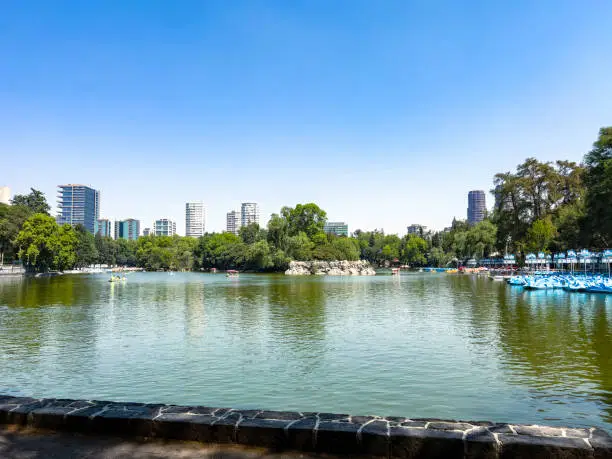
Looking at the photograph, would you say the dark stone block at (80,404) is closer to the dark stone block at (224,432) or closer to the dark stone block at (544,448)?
the dark stone block at (224,432)

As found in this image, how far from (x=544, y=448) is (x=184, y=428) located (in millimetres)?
4102

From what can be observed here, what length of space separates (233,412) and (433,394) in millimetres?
7300

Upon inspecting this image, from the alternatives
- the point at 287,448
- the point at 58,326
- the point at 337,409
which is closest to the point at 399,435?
the point at 287,448

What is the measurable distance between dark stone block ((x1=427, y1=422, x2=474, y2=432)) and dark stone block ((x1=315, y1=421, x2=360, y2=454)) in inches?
38.1

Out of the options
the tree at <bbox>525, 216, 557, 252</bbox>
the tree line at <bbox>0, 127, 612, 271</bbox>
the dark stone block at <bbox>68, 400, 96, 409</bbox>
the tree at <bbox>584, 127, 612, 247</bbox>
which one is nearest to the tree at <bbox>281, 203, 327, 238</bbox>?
the tree line at <bbox>0, 127, 612, 271</bbox>

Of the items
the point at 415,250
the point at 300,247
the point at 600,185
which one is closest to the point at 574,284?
the point at 600,185

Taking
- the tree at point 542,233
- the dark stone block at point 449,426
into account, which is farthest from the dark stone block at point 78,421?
the tree at point 542,233

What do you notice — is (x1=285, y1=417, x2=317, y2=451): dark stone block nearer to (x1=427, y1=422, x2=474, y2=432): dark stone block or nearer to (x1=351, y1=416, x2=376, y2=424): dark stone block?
(x1=351, y1=416, x2=376, y2=424): dark stone block

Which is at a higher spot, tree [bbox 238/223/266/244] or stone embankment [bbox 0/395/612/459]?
tree [bbox 238/223/266/244]

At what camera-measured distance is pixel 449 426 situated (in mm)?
5828

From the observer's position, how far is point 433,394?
12.1 m

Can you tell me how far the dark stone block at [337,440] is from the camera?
548cm

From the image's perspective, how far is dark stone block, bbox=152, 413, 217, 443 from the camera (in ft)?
19.1

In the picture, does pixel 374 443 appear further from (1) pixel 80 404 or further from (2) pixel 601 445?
(1) pixel 80 404
